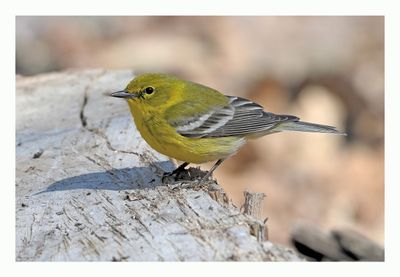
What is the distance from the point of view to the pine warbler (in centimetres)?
532

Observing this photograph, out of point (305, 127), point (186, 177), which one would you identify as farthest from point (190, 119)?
point (305, 127)

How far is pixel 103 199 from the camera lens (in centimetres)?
479

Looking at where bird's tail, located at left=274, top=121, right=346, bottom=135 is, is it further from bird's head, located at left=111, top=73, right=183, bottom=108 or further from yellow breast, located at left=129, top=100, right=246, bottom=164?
bird's head, located at left=111, top=73, right=183, bottom=108

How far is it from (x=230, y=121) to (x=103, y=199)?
131 centimetres

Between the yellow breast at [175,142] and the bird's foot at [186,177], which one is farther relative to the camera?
the yellow breast at [175,142]

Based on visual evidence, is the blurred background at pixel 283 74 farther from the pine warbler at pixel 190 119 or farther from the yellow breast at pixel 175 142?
the yellow breast at pixel 175 142

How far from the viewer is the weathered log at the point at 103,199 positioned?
159 inches

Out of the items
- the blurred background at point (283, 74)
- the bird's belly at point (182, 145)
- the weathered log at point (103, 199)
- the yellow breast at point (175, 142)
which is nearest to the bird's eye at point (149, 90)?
the yellow breast at point (175, 142)

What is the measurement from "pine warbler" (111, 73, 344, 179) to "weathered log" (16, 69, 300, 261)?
0.27m

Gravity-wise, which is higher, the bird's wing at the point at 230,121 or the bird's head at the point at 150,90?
the bird's head at the point at 150,90

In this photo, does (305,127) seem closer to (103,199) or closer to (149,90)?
(149,90)

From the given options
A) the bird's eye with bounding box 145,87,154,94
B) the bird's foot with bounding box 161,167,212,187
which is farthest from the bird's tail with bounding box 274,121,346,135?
the bird's eye with bounding box 145,87,154,94

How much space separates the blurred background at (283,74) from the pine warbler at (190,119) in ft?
7.21

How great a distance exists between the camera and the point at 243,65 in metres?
10.3
